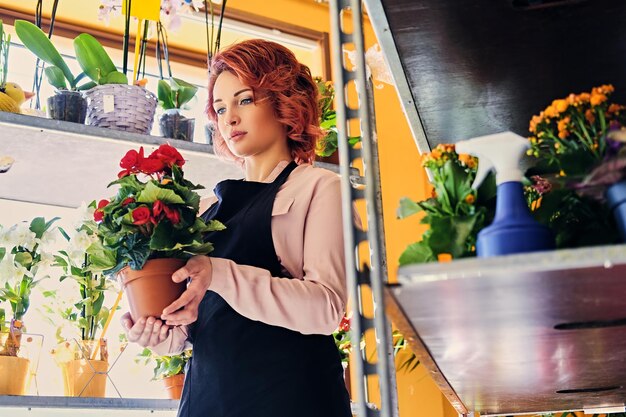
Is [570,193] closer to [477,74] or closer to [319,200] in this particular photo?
[477,74]

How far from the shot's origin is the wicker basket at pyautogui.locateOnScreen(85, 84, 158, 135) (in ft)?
7.78

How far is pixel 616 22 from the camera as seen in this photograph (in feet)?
4.38

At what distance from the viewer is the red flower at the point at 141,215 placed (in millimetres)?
1619

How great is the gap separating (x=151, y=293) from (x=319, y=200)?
0.40m

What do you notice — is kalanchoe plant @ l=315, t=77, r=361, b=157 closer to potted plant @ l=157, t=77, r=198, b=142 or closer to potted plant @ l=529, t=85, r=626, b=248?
potted plant @ l=157, t=77, r=198, b=142

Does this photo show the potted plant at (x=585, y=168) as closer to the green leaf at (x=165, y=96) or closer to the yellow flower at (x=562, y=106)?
the yellow flower at (x=562, y=106)

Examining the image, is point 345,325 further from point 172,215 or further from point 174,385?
point 172,215

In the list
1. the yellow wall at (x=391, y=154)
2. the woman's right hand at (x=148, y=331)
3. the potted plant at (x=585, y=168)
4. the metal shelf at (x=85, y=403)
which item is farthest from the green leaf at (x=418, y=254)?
the yellow wall at (x=391, y=154)

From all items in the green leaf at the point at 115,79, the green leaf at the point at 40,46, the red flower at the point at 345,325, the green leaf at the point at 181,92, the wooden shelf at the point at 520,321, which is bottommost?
the wooden shelf at the point at 520,321

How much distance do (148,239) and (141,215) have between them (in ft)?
0.18

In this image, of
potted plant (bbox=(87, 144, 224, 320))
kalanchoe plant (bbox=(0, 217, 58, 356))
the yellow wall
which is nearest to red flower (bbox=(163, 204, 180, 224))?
potted plant (bbox=(87, 144, 224, 320))

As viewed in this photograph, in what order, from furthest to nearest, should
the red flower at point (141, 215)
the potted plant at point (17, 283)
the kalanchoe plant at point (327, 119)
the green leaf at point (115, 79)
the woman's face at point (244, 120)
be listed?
the kalanchoe plant at point (327, 119) → the green leaf at point (115, 79) → the potted plant at point (17, 283) → the woman's face at point (244, 120) → the red flower at point (141, 215)

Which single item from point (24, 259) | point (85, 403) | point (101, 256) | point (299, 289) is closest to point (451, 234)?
point (299, 289)

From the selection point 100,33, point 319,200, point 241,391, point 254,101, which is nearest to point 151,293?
point 241,391
